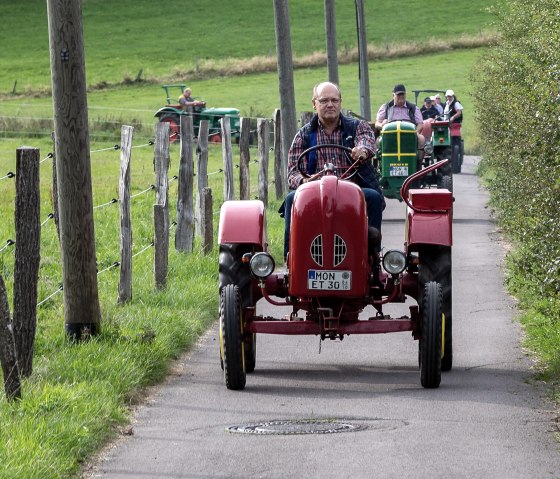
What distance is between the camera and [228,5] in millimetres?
91688

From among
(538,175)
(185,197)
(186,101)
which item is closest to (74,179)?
(538,175)

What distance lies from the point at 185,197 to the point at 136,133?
28.7 metres

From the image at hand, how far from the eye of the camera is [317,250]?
31.0ft

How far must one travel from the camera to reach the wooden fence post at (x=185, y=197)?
1551 cm

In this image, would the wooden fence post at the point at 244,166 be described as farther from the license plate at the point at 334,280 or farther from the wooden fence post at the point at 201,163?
the license plate at the point at 334,280

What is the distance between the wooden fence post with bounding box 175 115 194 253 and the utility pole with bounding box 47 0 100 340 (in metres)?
4.76

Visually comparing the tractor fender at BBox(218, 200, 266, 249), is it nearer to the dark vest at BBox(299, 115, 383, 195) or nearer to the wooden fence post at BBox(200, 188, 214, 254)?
the dark vest at BBox(299, 115, 383, 195)

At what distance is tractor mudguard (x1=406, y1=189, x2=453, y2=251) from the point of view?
32.9 ft

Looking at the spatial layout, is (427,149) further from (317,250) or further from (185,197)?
(317,250)

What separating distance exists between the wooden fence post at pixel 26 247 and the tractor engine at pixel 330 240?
180cm

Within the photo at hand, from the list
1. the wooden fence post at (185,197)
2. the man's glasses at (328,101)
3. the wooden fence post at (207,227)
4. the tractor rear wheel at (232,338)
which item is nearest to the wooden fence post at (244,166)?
the wooden fence post at (207,227)

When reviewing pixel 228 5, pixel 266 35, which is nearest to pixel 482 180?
pixel 266 35

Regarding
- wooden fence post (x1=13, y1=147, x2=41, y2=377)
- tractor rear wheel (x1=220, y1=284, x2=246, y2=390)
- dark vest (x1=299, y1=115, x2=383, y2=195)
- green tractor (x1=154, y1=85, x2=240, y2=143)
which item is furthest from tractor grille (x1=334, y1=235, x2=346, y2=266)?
green tractor (x1=154, y1=85, x2=240, y2=143)

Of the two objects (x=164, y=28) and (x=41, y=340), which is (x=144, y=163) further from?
(x=164, y=28)
